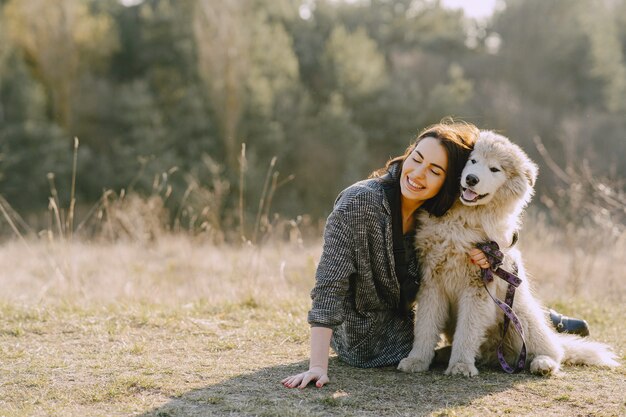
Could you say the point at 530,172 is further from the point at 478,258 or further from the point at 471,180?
the point at 478,258

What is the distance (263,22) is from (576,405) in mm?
18994

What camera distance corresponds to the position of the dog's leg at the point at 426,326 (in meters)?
3.38

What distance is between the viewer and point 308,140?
65.1 feet

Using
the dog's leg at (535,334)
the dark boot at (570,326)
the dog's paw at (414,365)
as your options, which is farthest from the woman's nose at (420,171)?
the dark boot at (570,326)

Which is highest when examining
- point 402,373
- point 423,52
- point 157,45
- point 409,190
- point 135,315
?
point 423,52

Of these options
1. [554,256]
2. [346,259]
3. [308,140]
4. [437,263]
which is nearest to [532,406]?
[437,263]

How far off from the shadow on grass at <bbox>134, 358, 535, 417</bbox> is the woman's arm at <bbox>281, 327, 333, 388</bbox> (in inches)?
1.7

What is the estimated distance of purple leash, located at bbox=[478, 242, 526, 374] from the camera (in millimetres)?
3322

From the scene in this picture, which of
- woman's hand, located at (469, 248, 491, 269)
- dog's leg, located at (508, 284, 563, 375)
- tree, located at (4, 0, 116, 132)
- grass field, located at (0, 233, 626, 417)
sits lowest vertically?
grass field, located at (0, 233, 626, 417)

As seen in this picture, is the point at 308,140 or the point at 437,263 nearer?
the point at 437,263

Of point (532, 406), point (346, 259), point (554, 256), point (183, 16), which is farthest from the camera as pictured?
point (183, 16)

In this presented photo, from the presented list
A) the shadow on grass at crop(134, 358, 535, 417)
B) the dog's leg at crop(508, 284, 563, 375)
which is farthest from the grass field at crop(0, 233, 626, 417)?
the dog's leg at crop(508, 284, 563, 375)

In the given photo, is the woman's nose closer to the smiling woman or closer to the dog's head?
the smiling woman

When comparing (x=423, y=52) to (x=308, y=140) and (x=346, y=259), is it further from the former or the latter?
(x=346, y=259)
